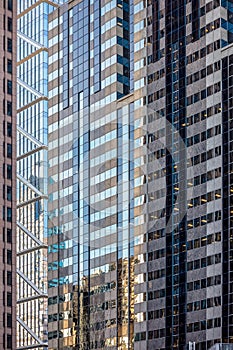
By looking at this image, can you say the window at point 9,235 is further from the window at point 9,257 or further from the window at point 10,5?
the window at point 10,5

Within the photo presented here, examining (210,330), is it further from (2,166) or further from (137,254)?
(2,166)

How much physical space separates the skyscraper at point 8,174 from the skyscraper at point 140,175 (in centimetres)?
1604

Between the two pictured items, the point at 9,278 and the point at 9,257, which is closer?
the point at 9,278

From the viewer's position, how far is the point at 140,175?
544 ft

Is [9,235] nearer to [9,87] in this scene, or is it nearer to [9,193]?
[9,193]

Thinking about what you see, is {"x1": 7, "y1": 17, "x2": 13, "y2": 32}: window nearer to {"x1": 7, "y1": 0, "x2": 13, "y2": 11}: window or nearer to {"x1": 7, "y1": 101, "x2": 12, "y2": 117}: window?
{"x1": 7, "y1": 0, "x2": 13, "y2": 11}: window

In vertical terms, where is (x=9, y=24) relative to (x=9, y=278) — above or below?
Result: above

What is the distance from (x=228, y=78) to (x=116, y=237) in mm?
37989

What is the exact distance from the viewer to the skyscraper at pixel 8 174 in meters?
161

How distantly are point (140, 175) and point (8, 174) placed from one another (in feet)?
76.3

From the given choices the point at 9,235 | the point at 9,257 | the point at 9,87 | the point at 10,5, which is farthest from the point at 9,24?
the point at 9,257

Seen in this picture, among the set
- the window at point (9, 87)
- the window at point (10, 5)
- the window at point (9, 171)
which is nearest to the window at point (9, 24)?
the window at point (10, 5)

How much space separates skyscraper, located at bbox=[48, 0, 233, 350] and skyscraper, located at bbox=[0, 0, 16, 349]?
632 inches

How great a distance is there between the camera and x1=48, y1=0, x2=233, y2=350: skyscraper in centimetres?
14838
